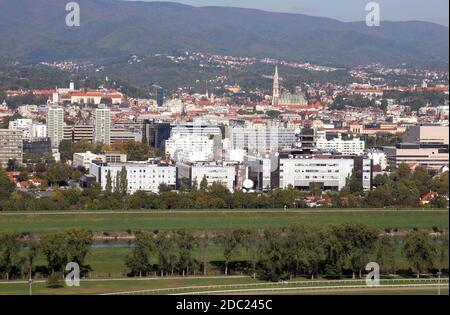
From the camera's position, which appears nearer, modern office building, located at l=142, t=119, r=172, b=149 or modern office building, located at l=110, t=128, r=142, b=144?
modern office building, located at l=142, t=119, r=172, b=149

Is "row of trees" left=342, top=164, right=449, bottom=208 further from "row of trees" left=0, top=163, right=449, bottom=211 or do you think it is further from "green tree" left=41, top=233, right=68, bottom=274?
"green tree" left=41, top=233, right=68, bottom=274

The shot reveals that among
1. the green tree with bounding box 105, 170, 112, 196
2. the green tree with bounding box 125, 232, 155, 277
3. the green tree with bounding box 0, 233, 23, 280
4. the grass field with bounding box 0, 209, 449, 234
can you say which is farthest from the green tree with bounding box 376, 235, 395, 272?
the green tree with bounding box 105, 170, 112, 196

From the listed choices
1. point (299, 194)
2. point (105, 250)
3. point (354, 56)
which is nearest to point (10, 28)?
point (354, 56)

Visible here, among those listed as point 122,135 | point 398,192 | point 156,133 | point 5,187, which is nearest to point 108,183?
point 5,187

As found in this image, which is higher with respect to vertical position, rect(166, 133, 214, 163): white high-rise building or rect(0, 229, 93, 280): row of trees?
rect(166, 133, 214, 163): white high-rise building
